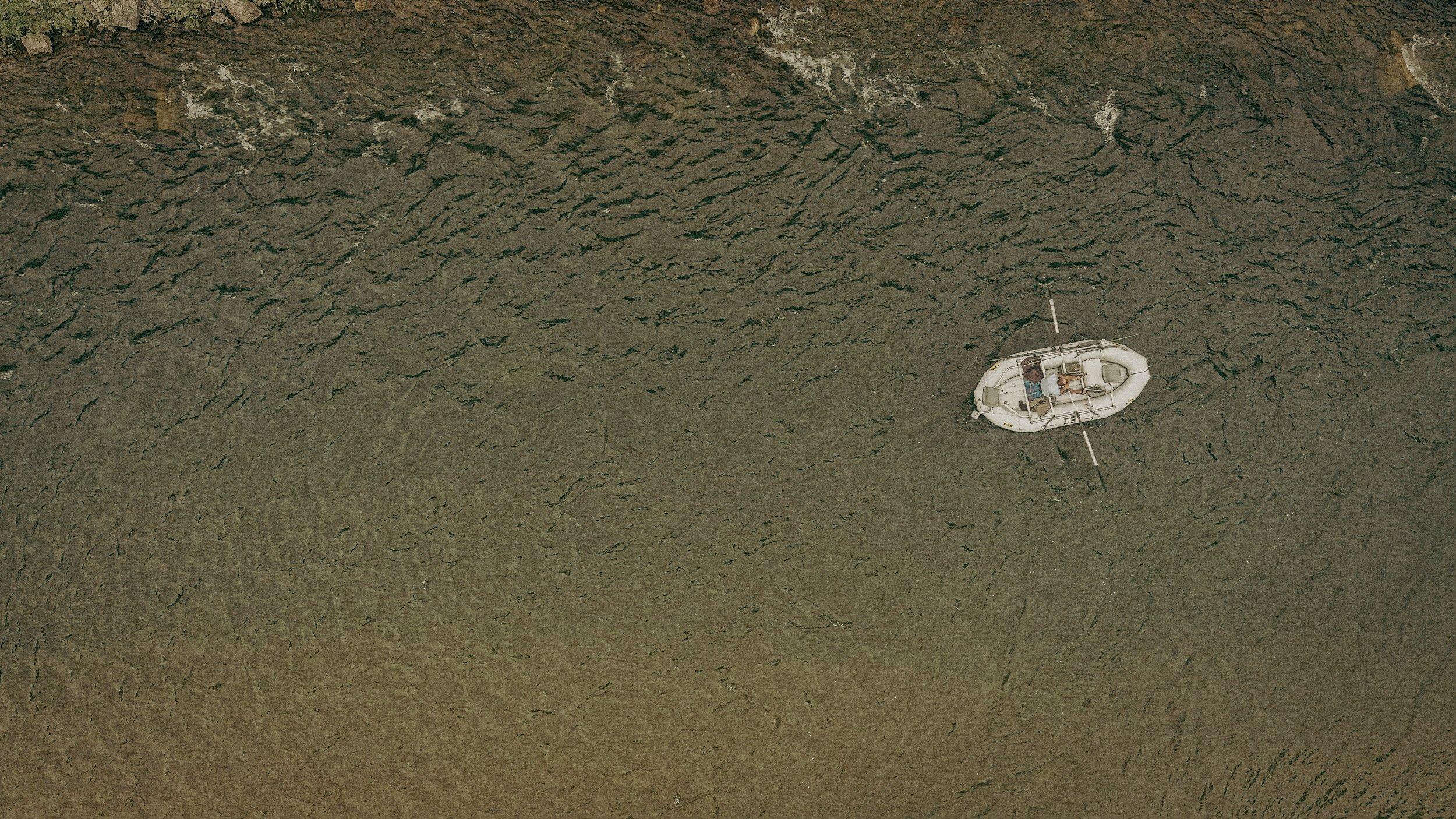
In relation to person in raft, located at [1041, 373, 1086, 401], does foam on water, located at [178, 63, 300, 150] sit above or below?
above

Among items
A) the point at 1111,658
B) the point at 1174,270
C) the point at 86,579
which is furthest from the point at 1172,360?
the point at 86,579

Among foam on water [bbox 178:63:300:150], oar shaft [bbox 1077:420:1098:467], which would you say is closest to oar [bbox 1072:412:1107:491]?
oar shaft [bbox 1077:420:1098:467]

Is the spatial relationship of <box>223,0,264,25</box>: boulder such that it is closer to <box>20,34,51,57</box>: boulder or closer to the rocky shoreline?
the rocky shoreline

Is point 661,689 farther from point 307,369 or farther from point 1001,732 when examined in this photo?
point 307,369

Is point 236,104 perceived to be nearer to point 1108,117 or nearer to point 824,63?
point 824,63

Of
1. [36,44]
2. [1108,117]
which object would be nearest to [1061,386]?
[1108,117]

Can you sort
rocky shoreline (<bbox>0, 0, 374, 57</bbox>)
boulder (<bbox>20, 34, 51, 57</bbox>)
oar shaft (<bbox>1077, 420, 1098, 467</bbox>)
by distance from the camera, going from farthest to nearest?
oar shaft (<bbox>1077, 420, 1098, 467</bbox>)
boulder (<bbox>20, 34, 51, 57</bbox>)
rocky shoreline (<bbox>0, 0, 374, 57</bbox>)
